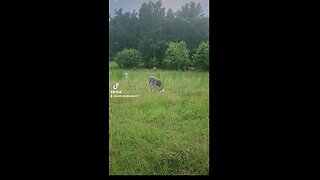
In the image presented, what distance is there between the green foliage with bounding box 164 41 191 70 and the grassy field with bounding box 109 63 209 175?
16 cm

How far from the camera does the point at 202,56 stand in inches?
113

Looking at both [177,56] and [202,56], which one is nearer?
[202,56]

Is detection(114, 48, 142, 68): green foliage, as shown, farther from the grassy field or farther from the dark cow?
the dark cow

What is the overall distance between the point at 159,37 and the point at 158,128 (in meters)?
0.79

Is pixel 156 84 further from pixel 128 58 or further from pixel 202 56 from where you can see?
pixel 202 56

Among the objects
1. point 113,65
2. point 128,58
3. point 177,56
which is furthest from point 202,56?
point 113,65

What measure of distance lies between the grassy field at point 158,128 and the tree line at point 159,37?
0.45 feet

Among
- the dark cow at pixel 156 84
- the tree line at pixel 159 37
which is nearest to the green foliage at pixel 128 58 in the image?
the tree line at pixel 159 37

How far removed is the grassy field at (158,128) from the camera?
9.07 feet

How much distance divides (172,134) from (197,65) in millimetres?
636
